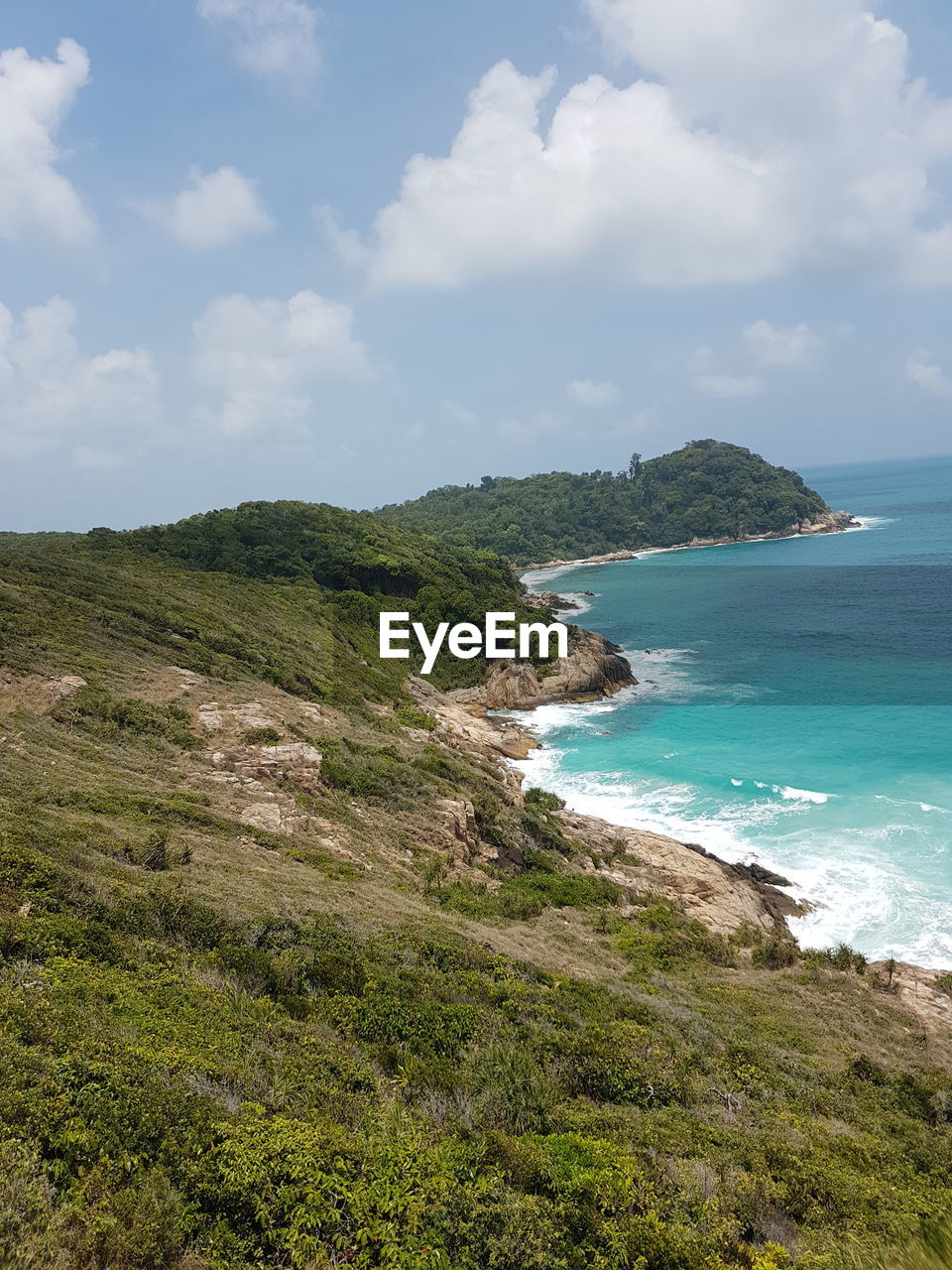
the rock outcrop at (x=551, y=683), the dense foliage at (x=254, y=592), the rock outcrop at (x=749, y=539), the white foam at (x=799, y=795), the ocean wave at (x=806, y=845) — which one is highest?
the rock outcrop at (x=749, y=539)

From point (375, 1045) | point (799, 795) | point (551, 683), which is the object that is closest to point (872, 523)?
point (551, 683)

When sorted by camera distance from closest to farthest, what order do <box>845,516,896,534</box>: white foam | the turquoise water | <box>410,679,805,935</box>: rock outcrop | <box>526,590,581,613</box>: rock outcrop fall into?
1. <box>410,679,805,935</box>: rock outcrop
2. the turquoise water
3. <box>526,590,581,613</box>: rock outcrop
4. <box>845,516,896,534</box>: white foam

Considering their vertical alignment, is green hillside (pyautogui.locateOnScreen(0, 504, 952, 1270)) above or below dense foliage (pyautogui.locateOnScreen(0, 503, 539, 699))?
below

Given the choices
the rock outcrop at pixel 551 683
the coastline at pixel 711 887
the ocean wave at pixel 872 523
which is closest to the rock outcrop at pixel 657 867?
the coastline at pixel 711 887

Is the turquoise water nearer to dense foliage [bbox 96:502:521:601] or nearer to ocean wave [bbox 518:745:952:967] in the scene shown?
ocean wave [bbox 518:745:952:967]

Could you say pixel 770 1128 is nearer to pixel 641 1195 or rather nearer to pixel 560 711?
pixel 641 1195

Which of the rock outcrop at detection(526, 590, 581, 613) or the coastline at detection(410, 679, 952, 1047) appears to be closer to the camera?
the coastline at detection(410, 679, 952, 1047)

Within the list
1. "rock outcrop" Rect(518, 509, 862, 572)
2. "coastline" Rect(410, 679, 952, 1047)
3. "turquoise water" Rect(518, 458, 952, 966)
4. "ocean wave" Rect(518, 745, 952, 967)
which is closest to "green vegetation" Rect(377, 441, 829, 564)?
"rock outcrop" Rect(518, 509, 862, 572)

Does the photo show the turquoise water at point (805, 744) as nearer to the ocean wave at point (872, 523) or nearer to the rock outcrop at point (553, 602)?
the rock outcrop at point (553, 602)

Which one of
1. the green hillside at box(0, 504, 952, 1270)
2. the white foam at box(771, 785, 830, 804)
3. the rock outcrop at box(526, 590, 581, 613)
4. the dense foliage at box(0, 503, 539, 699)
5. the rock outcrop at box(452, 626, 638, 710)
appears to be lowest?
the white foam at box(771, 785, 830, 804)
